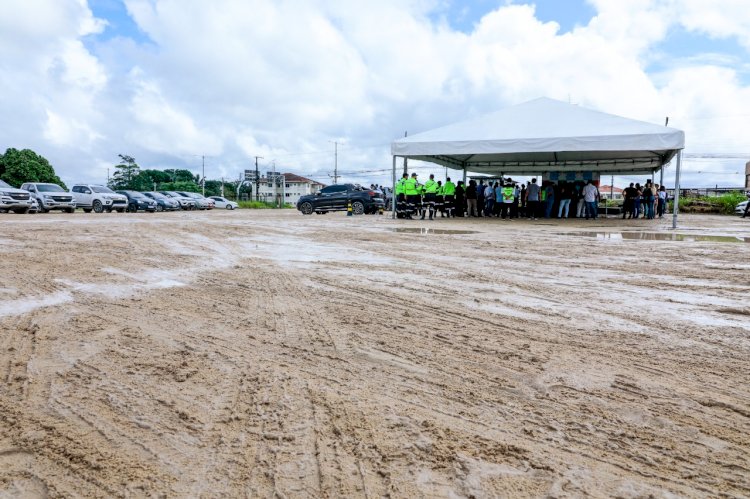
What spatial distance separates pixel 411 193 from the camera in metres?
18.9

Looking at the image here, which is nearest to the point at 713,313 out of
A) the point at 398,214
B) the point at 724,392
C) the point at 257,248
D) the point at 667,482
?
the point at 724,392

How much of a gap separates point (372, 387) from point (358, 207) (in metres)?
21.9

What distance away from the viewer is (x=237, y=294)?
504 centimetres

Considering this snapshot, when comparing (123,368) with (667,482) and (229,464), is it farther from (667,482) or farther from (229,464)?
(667,482)

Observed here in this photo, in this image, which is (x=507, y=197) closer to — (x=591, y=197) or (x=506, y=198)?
(x=506, y=198)

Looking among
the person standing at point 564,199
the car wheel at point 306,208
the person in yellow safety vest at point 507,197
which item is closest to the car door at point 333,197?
the car wheel at point 306,208

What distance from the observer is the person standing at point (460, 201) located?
21.2m

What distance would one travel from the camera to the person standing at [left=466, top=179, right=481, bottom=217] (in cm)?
2117

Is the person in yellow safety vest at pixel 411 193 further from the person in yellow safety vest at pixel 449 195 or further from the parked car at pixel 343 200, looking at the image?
the parked car at pixel 343 200

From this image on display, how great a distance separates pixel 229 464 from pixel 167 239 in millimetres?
9154

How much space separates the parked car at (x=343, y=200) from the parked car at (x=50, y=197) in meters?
12.5

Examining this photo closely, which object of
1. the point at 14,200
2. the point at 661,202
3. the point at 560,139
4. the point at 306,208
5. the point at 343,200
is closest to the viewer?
the point at 560,139

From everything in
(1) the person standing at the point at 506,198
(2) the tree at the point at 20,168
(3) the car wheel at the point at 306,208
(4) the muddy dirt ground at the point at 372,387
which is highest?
(2) the tree at the point at 20,168

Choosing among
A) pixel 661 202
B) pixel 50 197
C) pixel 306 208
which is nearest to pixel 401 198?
pixel 306 208
